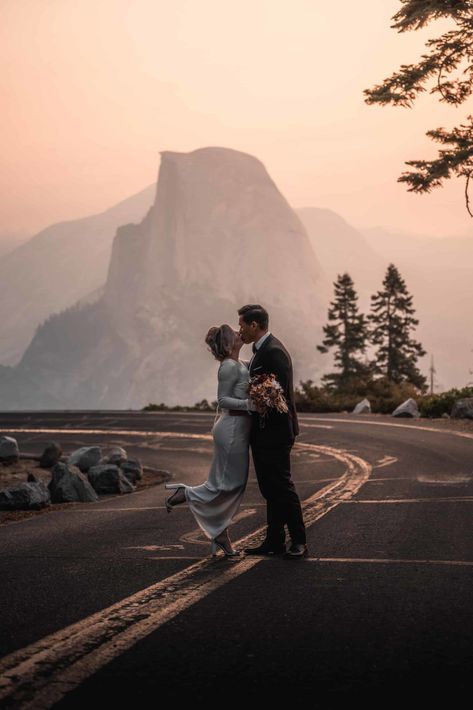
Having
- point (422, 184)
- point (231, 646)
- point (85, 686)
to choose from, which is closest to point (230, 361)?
point (231, 646)

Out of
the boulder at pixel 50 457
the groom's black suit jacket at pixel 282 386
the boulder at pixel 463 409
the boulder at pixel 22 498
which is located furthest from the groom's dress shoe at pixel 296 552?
the boulder at pixel 463 409

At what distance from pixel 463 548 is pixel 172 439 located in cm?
1832

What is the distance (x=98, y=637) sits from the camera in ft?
16.5

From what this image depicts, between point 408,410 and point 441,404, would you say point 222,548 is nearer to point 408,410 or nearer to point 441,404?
point 441,404

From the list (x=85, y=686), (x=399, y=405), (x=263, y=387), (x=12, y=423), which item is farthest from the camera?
(x=12, y=423)

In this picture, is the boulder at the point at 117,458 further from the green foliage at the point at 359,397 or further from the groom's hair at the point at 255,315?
the green foliage at the point at 359,397

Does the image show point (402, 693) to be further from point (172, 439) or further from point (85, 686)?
point (172, 439)

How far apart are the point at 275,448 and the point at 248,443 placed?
288 millimetres

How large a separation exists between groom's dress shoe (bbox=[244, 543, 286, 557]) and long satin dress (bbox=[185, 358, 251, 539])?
15.5 inches

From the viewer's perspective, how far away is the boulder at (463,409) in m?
26.7

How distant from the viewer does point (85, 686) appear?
13.7 ft

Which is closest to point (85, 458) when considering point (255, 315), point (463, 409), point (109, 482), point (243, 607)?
point (109, 482)

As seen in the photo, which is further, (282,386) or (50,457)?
(50,457)

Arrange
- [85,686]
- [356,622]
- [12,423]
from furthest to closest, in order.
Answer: [12,423], [356,622], [85,686]
